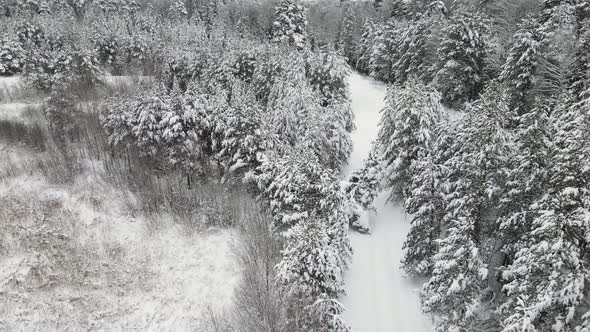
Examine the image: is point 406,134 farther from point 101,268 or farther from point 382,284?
point 101,268

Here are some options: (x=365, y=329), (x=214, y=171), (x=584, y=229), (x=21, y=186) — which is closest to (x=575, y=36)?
(x=584, y=229)

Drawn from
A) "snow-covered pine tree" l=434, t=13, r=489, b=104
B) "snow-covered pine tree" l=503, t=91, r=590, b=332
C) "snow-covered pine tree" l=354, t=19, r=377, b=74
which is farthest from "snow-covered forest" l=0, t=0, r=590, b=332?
"snow-covered pine tree" l=354, t=19, r=377, b=74

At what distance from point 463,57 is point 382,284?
20203 millimetres

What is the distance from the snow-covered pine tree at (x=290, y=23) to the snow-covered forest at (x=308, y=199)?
1546 cm

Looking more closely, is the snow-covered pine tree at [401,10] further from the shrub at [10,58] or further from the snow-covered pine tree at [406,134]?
the shrub at [10,58]

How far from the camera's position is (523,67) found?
23016 millimetres

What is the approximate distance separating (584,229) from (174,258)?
1634cm

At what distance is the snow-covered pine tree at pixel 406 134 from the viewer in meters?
18.9

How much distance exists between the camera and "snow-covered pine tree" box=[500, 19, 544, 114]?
75.0 ft

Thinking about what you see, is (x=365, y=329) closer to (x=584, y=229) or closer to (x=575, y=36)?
(x=584, y=229)

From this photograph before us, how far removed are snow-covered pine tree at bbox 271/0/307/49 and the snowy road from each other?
100ft

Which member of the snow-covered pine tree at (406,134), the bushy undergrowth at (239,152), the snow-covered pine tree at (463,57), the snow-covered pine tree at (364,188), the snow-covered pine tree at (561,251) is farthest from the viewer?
the snow-covered pine tree at (463,57)

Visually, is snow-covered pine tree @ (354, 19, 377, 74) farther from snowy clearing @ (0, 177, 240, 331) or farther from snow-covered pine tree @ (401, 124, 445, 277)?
snowy clearing @ (0, 177, 240, 331)

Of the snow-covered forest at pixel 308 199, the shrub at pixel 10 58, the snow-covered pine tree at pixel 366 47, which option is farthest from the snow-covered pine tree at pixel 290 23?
the shrub at pixel 10 58
